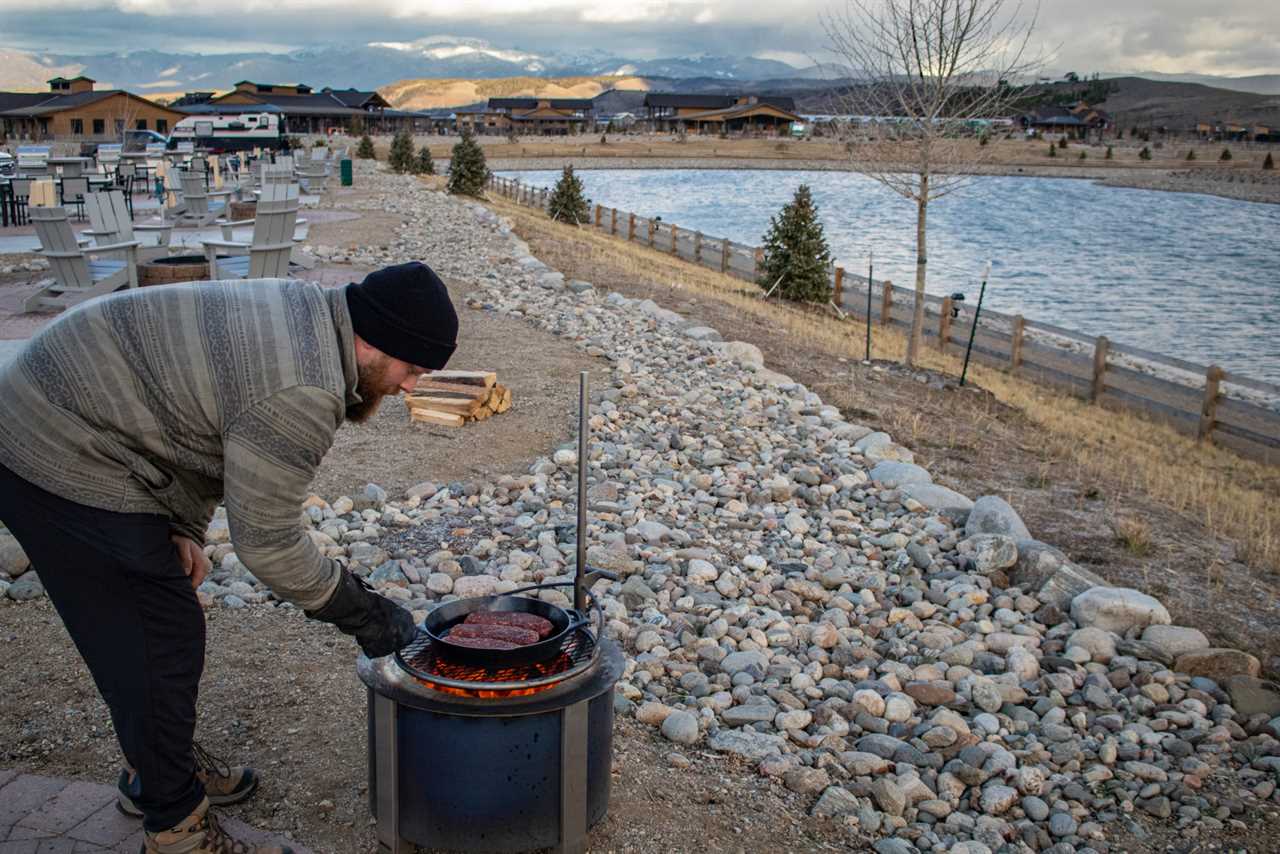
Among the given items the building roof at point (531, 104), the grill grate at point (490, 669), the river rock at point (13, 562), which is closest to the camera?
the grill grate at point (490, 669)

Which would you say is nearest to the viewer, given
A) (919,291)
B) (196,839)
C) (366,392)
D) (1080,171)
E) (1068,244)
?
(366,392)

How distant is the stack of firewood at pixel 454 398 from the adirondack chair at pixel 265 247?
2.64 meters

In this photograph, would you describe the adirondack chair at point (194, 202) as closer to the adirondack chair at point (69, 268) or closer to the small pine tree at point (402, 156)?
the adirondack chair at point (69, 268)

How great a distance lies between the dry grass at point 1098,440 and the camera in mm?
8656

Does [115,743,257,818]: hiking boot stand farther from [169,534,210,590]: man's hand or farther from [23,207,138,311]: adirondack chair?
[23,207,138,311]: adirondack chair

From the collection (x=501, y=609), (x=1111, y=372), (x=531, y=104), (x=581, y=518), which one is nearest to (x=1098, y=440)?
(x=1111, y=372)

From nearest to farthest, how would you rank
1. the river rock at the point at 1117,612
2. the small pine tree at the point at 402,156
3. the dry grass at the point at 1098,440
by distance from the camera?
1. the river rock at the point at 1117,612
2. the dry grass at the point at 1098,440
3. the small pine tree at the point at 402,156

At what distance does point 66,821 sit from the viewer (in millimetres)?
3199

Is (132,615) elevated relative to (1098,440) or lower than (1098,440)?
elevated

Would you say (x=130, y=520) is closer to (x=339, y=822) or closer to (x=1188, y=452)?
(x=339, y=822)

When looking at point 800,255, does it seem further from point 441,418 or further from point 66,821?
point 66,821

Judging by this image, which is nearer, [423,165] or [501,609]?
[501,609]

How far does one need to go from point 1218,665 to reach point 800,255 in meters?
15.1

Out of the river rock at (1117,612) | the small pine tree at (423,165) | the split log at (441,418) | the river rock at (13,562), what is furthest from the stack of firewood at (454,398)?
the small pine tree at (423,165)
